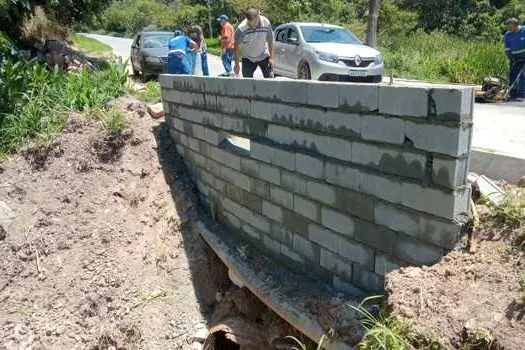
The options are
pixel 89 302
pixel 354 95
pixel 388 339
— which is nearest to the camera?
pixel 388 339

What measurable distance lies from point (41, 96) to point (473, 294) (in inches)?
275

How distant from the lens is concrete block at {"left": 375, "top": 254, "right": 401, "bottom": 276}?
3135mm

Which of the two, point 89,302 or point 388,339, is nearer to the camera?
point 388,339

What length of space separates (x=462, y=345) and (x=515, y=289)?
0.42 meters

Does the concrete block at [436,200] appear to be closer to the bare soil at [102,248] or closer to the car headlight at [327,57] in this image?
the bare soil at [102,248]

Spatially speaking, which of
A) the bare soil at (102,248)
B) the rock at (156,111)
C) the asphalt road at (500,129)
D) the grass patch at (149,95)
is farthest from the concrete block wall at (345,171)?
the grass patch at (149,95)

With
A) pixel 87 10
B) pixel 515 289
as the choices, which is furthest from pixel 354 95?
pixel 87 10

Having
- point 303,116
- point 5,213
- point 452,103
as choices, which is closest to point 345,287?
point 303,116

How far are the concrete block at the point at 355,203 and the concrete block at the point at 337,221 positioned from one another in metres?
0.06

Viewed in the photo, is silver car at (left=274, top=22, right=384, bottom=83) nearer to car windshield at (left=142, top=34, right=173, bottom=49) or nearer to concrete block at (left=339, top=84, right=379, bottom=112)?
car windshield at (left=142, top=34, right=173, bottom=49)

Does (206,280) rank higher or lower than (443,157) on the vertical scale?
lower

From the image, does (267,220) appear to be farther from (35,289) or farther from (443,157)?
(35,289)

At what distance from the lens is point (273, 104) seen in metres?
4.12

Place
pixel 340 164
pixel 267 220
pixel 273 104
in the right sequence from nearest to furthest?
pixel 340 164, pixel 273 104, pixel 267 220
